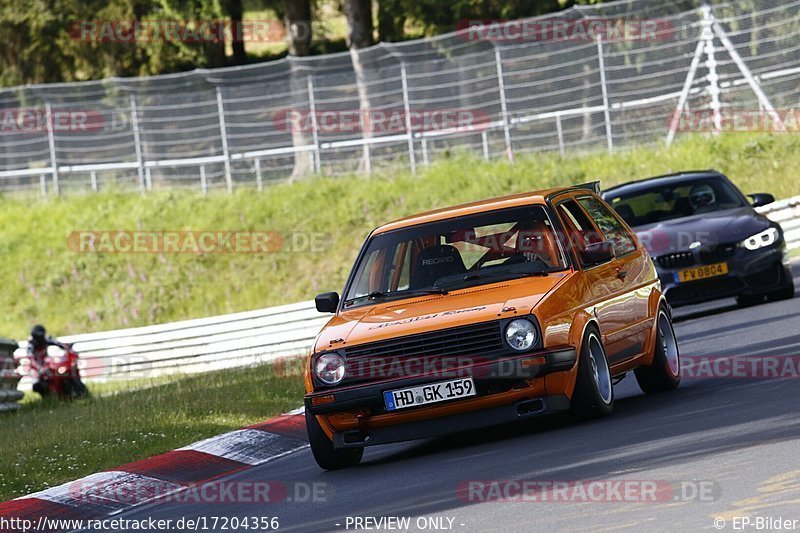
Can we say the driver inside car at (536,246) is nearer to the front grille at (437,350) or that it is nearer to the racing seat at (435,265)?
the racing seat at (435,265)

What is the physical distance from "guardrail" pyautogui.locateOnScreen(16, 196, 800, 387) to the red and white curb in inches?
381

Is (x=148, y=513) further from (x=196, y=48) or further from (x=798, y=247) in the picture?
(x=196, y=48)

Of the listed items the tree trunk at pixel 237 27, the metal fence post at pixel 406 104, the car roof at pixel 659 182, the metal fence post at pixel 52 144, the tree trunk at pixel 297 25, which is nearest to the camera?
the car roof at pixel 659 182

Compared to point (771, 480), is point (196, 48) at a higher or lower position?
higher

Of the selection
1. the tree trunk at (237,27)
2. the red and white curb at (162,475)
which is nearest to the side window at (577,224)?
the red and white curb at (162,475)

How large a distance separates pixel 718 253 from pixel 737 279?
344 millimetres

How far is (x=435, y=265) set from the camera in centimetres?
1048

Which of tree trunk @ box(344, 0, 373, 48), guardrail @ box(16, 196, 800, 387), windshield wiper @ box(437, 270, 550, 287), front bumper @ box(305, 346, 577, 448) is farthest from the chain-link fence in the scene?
front bumper @ box(305, 346, 577, 448)

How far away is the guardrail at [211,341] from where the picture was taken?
2302 cm

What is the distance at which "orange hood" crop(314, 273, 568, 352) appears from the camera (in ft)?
30.7

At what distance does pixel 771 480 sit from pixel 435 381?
8.72 feet

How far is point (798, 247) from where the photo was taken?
76.9 ft

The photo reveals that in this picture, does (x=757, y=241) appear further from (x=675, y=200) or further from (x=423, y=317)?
(x=423, y=317)

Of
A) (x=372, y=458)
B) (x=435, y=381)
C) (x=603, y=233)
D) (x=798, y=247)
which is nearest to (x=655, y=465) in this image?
(x=435, y=381)
